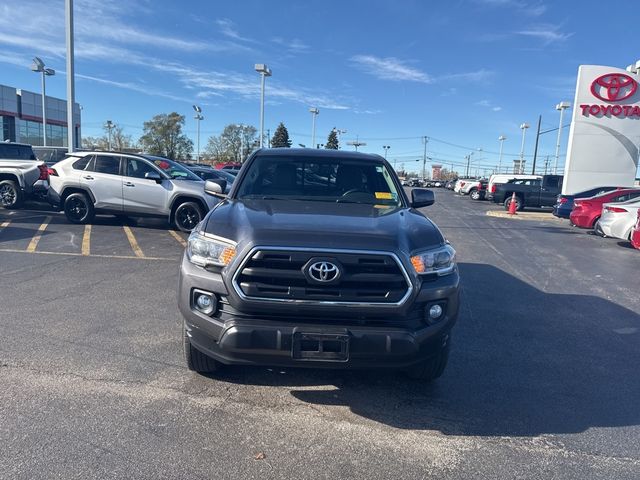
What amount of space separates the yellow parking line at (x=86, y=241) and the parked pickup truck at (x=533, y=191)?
20.5m

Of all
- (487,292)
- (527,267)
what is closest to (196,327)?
(487,292)

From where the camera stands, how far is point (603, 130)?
21172 mm

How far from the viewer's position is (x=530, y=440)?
3260mm

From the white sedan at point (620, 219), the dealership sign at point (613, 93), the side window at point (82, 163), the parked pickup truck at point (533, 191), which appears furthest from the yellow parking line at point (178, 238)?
the parked pickup truck at point (533, 191)

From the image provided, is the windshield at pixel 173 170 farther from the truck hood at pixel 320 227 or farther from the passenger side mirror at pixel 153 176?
the truck hood at pixel 320 227

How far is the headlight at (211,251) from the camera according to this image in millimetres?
3287

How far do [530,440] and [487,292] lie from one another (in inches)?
165

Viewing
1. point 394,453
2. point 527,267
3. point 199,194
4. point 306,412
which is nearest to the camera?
point 394,453

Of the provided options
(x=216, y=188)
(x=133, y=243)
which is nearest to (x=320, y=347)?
(x=216, y=188)

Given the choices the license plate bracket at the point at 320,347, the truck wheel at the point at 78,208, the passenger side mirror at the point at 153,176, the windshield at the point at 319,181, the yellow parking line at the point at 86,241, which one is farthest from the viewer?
the truck wheel at the point at 78,208

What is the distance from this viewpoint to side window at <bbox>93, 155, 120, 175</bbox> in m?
11.8

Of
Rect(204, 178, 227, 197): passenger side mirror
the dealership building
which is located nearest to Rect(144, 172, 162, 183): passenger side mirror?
Rect(204, 178, 227, 197): passenger side mirror

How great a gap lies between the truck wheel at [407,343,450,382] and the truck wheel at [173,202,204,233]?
8700 millimetres

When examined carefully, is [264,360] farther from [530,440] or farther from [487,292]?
[487,292]
